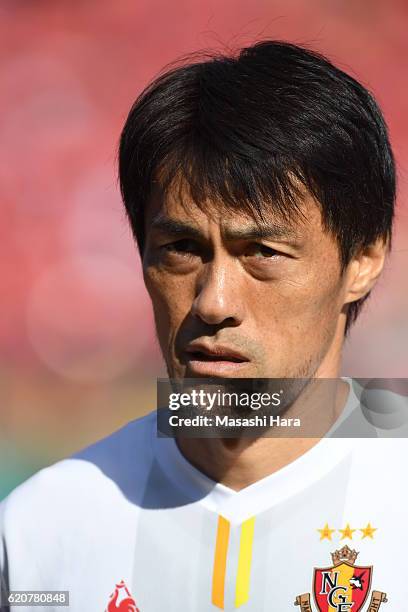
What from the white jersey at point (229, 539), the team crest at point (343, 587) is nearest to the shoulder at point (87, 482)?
the white jersey at point (229, 539)

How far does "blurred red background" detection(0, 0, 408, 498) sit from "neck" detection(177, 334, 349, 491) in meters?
2.23

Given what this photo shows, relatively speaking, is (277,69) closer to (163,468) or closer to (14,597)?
(163,468)

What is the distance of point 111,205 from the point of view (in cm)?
426

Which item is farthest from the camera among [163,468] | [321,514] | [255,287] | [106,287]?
[106,287]

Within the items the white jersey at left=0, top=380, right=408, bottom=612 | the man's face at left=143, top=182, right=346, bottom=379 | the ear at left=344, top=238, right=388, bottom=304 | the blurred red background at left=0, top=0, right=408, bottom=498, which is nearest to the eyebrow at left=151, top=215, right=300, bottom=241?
the man's face at left=143, top=182, right=346, bottom=379

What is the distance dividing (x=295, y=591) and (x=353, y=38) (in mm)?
3388

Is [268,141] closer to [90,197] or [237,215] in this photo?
[237,215]

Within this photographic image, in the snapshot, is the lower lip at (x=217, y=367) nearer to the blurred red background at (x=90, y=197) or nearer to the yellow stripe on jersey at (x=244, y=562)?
the yellow stripe on jersey at (x=244, y=562)

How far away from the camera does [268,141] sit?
158cm

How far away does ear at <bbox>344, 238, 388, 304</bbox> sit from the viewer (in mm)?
1713

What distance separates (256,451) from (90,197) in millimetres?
2855

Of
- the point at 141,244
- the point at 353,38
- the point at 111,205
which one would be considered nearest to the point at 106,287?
the point at 111,205

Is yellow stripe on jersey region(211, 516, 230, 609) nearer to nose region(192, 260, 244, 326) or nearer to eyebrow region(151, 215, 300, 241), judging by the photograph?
nose region(192, 260, 244, 326)

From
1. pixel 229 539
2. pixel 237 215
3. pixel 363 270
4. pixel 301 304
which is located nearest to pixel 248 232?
pixel 237 215
